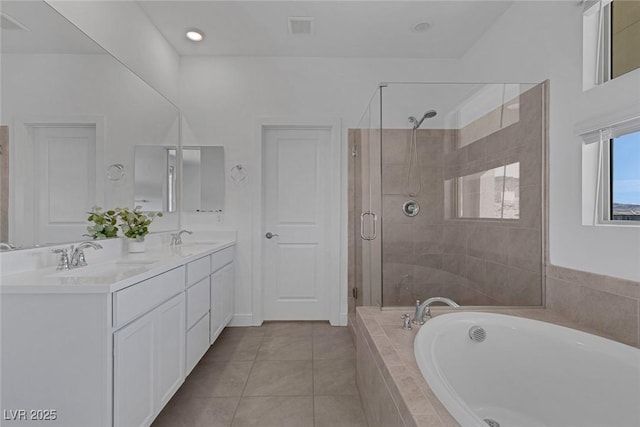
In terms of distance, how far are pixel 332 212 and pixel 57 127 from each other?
84.0 inches

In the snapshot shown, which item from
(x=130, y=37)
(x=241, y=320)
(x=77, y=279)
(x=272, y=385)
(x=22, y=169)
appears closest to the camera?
(x=77, y=279)

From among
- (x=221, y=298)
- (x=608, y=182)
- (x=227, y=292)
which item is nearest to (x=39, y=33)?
(x=221, y=298)

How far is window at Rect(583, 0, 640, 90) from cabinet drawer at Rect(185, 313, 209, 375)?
2.67 metres

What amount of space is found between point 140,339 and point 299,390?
1.05 meters

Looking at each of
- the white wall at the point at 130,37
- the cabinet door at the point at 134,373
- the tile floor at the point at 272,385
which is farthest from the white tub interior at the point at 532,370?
the white wall at the point at 130,37

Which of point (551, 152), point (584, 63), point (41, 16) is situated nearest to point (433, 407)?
point (551, 152)

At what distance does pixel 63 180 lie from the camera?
1560 mm

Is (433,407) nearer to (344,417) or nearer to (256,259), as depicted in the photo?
(344,417)

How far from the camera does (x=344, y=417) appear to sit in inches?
65.4

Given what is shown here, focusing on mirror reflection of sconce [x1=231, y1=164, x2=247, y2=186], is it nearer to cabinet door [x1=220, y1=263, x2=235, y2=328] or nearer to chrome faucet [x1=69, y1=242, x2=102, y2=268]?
cabinet door [x1=220, y1=263, x2=235, y2=328]

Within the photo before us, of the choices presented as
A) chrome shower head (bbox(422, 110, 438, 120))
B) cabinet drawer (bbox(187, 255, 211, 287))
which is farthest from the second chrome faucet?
chrome shower head (bbox(422, 110, 438, 120))

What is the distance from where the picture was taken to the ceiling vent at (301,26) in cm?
241

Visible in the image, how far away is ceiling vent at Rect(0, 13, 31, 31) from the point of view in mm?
1231

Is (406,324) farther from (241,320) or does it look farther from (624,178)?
(241,320)
